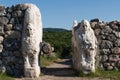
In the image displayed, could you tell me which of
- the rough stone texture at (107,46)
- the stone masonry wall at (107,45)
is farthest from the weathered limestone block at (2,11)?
the stone masonry wall at (107,45)

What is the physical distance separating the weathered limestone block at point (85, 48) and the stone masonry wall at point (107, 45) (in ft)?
1.80

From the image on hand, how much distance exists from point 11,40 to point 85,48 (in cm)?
265

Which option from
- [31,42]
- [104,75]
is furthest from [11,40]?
[104,75]

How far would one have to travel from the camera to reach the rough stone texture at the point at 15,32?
1358 cm

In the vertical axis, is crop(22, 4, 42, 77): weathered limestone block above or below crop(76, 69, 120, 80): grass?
above

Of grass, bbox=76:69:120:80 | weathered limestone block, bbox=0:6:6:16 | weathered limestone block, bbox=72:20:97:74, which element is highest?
weathered limestone block, bbox=0:6:6:16

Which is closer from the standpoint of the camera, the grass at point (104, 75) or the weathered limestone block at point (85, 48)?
the grass at point (104, 75)

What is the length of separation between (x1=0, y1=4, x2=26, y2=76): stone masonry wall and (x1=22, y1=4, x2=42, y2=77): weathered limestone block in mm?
341

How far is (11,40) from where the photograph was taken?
13.9 metres

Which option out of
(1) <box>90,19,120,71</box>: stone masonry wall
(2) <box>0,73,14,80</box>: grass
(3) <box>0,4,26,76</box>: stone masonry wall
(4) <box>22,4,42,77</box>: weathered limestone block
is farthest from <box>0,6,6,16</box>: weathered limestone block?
(1) <box>90,19,120,71</box>: stone masonry wall

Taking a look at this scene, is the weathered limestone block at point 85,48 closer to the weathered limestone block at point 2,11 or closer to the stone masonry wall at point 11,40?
the stone masonry wall at point 11,40

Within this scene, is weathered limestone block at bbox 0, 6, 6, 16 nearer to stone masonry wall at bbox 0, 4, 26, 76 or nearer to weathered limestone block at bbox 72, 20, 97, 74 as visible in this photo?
stone masonry wall at bbox 0, 4, 26, 76

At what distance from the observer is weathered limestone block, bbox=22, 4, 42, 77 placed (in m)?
13.3

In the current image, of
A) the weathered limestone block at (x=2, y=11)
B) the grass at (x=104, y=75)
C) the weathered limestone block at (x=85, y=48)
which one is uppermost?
the weathered limestone block at (x=2, y=11)
